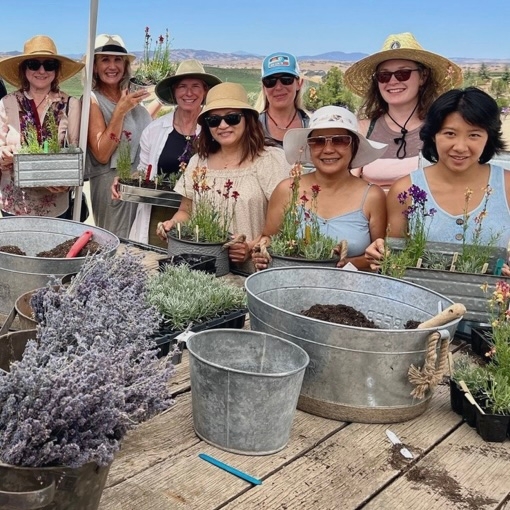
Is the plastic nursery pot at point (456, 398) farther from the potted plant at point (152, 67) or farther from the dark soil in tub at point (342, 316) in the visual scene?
the potted plant at point (152, 67)

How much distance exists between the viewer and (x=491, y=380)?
180cm

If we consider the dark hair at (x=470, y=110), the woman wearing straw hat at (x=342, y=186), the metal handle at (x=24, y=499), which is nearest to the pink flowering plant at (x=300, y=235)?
the woman wearing straw hat at (x=342, y=186)

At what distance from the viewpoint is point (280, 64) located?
4086mm

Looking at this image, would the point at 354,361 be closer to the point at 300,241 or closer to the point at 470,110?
the point at 300,241

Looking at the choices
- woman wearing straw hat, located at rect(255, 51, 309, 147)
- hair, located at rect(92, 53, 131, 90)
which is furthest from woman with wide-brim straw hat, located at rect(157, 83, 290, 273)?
hair, located at rect(92, 53, 131, 90)

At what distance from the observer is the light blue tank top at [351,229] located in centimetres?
301

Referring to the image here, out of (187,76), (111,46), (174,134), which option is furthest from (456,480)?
(111,46)

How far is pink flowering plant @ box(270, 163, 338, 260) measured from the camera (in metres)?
2.74

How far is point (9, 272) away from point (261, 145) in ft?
6.00

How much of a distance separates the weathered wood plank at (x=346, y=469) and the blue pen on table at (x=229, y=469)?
0.02 meters

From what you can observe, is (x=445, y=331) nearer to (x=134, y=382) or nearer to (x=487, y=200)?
(x=134, y=382)

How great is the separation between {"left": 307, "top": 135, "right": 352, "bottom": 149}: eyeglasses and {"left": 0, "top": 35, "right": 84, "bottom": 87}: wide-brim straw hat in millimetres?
2047

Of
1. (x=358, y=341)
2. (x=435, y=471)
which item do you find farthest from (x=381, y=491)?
(x=358, y=341)

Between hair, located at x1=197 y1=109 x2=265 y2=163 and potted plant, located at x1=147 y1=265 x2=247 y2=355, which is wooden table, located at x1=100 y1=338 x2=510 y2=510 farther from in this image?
hair, located at x1=197 y1=109 x2=265 y2=163
